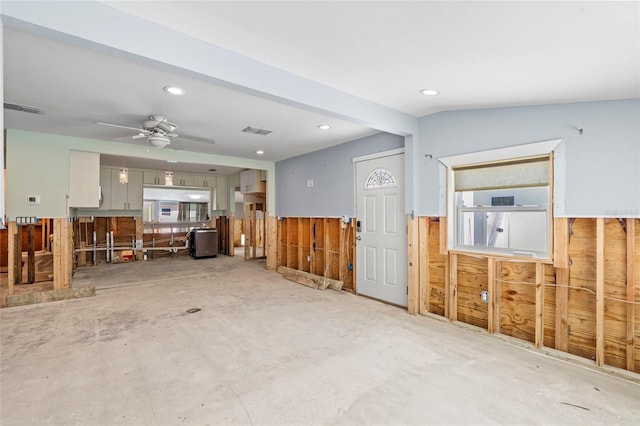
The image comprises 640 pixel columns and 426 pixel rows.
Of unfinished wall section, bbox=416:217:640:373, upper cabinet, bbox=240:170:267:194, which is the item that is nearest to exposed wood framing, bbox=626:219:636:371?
unfinished wall section, bbox=416:217:640:373

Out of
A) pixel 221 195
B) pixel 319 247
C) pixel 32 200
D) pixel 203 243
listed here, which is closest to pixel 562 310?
pixel 319 247

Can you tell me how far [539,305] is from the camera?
289cm

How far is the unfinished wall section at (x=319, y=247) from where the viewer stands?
16.9ft

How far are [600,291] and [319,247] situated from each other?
4000 millimetres

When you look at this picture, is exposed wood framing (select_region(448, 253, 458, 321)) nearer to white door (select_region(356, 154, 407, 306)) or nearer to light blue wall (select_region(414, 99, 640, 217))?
white door (select_region(356, 154, 407, 306))

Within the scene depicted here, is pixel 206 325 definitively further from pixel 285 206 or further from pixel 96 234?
pixel 96 234

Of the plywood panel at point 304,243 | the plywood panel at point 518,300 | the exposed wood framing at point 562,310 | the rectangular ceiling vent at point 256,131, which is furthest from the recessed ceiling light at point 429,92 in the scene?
the plywood panel at point 304,243

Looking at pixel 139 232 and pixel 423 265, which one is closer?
pixel 423 265

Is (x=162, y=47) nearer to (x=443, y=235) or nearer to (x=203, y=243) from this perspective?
(x=443, y=235)

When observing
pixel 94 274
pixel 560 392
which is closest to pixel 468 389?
pixel 560 392

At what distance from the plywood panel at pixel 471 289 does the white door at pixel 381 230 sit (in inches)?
31.5

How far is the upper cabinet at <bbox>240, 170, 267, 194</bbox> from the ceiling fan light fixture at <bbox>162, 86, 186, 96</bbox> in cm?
441

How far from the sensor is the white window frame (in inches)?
110

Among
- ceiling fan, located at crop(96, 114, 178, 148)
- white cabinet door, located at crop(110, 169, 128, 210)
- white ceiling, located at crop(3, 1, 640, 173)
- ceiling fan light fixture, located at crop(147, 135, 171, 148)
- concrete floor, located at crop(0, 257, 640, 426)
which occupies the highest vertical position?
white ceiling, located at crop(3, 1, 640, 173)
